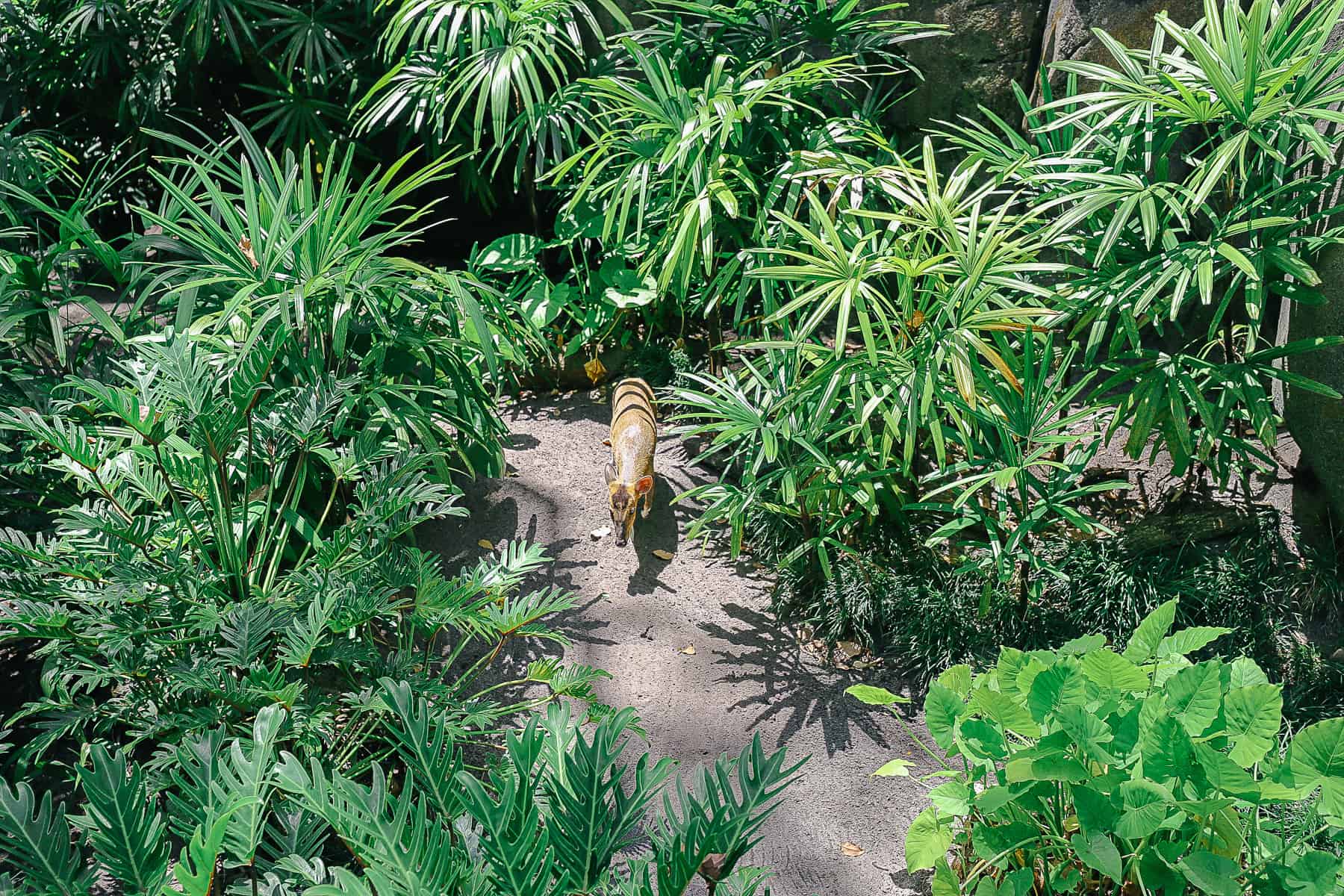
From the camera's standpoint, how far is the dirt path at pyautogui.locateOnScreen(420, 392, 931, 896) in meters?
2.76

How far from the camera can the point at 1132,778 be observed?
6.82ft

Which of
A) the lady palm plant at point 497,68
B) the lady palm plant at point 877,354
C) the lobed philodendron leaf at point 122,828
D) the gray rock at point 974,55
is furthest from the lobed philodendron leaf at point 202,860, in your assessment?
the gray rock at point 974,55

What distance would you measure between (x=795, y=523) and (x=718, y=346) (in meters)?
0.84

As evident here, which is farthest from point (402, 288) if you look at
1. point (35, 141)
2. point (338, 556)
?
point (35, 141)

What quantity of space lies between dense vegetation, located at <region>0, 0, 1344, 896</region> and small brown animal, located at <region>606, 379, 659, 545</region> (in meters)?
0.22

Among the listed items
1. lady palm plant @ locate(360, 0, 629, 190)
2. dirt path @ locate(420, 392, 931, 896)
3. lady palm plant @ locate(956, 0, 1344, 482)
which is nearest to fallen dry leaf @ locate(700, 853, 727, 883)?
dirt path @ locate(420, 392, 931, 896)

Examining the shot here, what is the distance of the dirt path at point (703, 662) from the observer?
2.76 meters

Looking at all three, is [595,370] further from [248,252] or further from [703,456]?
[248,252]

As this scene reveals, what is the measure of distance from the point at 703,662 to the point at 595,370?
168 cm

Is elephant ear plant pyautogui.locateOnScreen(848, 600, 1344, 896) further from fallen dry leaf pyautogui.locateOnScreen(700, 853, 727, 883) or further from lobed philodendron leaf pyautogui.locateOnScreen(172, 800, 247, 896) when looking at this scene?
lobed philodendron leaf pyautogui.locateOnScreen(172, 800, 247, 896)

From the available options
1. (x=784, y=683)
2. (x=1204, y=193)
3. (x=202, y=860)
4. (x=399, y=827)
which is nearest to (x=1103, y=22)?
(x=1204, y=193)

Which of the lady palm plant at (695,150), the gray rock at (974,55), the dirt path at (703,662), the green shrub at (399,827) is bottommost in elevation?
the dirt path at (703,662)

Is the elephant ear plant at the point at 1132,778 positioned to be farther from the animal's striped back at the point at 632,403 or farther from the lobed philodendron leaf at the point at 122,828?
the animal's striped back at the point at 632,403

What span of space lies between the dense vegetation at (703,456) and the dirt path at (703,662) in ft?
0.53
